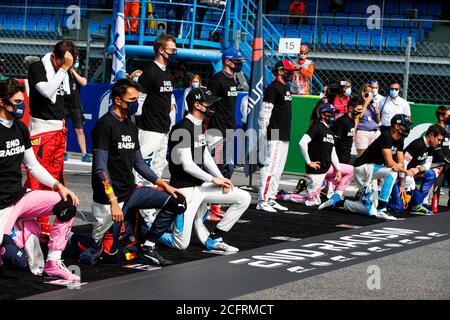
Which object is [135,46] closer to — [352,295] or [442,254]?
[442,254]

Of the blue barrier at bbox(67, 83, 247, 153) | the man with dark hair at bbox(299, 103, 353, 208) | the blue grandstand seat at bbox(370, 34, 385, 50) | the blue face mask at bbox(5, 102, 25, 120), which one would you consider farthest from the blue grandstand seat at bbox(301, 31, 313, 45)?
the blue face mask at bbox(5, 102, 25, 120)

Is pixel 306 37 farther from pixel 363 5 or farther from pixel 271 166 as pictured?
pixel 271 166

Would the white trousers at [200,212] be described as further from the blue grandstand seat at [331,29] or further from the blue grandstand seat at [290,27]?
the blue grandstand seat at [290,27]

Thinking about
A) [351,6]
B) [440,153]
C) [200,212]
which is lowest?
[200,212]

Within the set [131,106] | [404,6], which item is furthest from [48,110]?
[404,6]

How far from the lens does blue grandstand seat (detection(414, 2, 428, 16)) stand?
28.8 metres

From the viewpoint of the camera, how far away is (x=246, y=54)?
66.2ft

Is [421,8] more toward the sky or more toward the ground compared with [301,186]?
more toward the sky

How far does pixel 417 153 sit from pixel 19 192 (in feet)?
23.0

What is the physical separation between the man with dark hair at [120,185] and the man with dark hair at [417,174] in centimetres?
516

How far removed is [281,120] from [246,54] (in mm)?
8349

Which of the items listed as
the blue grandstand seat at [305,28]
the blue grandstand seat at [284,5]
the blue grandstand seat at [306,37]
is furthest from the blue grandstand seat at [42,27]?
the blue grandstand seat at [306,37]

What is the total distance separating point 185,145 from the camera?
348 inches

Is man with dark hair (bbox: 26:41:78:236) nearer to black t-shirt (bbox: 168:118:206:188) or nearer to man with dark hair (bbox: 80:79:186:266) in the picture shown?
man with dark hair (bbox: 80:79:186:266)
